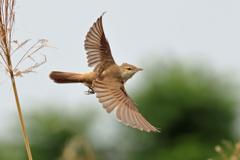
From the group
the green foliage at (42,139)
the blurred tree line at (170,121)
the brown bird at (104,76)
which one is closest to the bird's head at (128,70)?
the brown bird at (104,76)

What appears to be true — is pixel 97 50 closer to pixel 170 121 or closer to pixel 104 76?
pixel 104 76

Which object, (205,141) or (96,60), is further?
(205,141)

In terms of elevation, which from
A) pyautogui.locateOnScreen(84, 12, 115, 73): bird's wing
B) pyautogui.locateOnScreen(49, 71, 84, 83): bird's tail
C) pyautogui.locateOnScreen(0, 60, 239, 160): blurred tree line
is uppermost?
pyautogui.locateOnScreen(84, 12, 115, 73): bird's wing

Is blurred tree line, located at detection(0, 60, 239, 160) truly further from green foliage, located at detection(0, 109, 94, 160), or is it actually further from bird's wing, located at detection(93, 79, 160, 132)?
bird's wing, located at detection(93, 79, 160, 132)

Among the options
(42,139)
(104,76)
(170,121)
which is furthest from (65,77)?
(170,121)

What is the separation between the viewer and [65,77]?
325 cm

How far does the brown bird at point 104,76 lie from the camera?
3172 mm

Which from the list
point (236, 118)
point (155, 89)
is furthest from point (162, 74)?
point (236, 118)

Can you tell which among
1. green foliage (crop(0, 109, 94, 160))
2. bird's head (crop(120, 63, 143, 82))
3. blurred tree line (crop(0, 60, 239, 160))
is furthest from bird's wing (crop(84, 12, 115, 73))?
green foliage (crop(0, 109, 94, 160))

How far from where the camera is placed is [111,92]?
10.7 ft

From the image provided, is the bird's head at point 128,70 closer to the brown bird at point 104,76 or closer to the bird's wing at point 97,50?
the brown bird at point 104,76

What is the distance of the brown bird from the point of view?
317 centimetres

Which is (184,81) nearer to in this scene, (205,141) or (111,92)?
(205,141)

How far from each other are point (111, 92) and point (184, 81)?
23.2m
